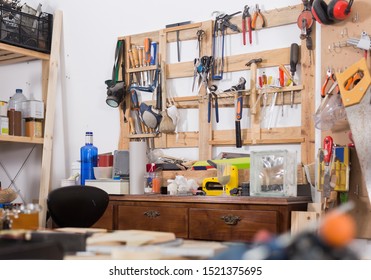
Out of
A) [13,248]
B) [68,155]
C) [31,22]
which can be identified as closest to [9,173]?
[68,155]

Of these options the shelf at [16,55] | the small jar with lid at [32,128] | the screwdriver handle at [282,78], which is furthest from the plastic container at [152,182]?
the shelf at [16,55]

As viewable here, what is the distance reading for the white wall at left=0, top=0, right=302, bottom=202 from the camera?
12.9 ft

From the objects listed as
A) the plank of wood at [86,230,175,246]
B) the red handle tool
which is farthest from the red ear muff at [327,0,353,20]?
the plank of wood at [86,230,175,246]

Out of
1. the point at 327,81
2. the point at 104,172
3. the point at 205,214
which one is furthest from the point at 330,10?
the point at 104,172

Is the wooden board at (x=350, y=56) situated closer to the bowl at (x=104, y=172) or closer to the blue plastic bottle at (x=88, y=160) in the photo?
the bowl at (x=104, y=172)

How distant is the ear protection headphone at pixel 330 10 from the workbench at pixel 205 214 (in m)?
1.02

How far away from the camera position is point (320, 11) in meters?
3.00

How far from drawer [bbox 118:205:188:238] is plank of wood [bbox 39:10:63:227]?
1023 mm

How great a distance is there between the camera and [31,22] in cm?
423

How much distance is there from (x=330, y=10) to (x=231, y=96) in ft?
2.74

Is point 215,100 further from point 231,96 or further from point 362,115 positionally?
point 362,115

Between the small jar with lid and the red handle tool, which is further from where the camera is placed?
the small jar with lid

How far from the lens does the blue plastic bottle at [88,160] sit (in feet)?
12.5

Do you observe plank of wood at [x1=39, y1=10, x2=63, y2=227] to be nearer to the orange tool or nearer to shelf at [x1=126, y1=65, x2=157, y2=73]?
shelf at [x1=126, y1=65, x2=157, y2=73]
